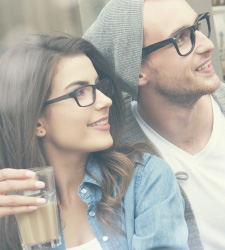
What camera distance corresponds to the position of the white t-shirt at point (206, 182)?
0.98 m

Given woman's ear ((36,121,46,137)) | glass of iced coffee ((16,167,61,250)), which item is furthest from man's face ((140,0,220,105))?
glass of iced coffee ((16,167,61,250))

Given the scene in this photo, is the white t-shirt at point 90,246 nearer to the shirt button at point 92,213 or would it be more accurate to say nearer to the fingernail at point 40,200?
the shirt button at point 92,213

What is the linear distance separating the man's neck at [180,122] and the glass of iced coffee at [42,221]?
466mm

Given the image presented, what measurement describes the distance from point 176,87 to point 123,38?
0.60ft

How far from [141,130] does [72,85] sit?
33cm

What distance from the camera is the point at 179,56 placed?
1.08 m

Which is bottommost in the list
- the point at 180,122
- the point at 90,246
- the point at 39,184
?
the point at 90,246

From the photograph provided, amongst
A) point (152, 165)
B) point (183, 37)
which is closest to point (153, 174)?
point (152, 165)

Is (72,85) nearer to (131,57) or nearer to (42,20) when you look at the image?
(42,20)

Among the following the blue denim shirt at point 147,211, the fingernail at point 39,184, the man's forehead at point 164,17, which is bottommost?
the blue denim shirt at point 147,211

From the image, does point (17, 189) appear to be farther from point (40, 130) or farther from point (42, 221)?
point (40, 130)

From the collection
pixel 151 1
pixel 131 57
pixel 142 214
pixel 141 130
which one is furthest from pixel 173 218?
pixel 151 1

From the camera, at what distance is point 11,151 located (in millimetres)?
842

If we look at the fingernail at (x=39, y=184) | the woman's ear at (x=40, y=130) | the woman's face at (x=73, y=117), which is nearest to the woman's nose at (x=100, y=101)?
the woman's face at (x=73, y=117)
